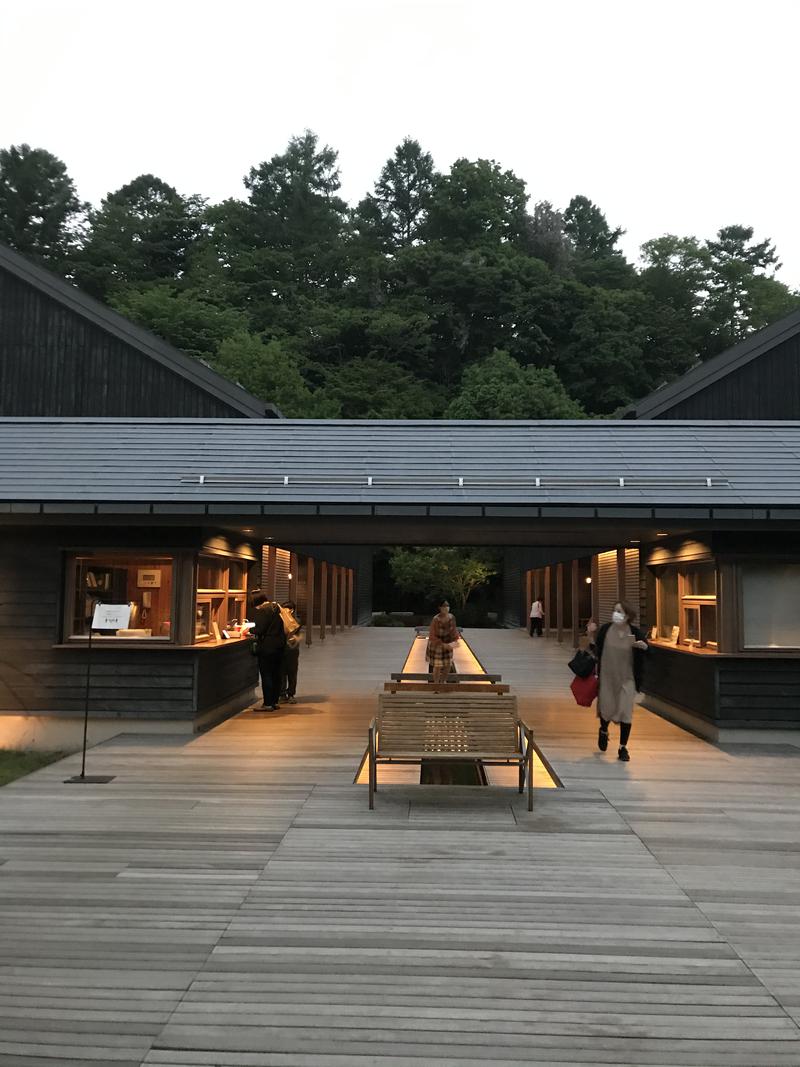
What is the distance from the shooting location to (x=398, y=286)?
5141 cm

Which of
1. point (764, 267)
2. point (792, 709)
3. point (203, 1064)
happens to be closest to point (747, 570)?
point (792, 709)

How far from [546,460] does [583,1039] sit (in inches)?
350

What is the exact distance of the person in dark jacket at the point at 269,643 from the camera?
37.1 feet

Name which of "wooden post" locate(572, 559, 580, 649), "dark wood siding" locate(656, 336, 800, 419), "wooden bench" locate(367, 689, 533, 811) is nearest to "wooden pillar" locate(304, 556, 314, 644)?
"wooden post" locate(572, 559, 580, 649)

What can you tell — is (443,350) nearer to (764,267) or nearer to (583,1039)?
(764,267)

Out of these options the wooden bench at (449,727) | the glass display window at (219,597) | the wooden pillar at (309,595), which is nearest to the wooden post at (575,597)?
the wooden pillar at (309,595)

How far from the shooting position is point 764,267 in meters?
62.8

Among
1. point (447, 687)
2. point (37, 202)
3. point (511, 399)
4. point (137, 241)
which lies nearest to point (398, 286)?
point (511, 399)

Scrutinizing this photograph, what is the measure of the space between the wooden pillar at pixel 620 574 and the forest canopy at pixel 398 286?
78.1ft

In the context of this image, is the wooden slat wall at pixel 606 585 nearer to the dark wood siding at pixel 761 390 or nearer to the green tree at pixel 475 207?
the dark wood siding at pixel 761 390

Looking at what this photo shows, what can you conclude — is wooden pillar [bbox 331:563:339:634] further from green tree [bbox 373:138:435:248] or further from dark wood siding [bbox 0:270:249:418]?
green tree [bbox 373:138:435:248]

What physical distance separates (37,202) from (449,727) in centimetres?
5856

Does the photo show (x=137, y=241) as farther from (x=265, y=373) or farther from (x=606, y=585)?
(x=606, y=585)

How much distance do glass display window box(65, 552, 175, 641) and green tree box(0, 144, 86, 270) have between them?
47.1 metres
